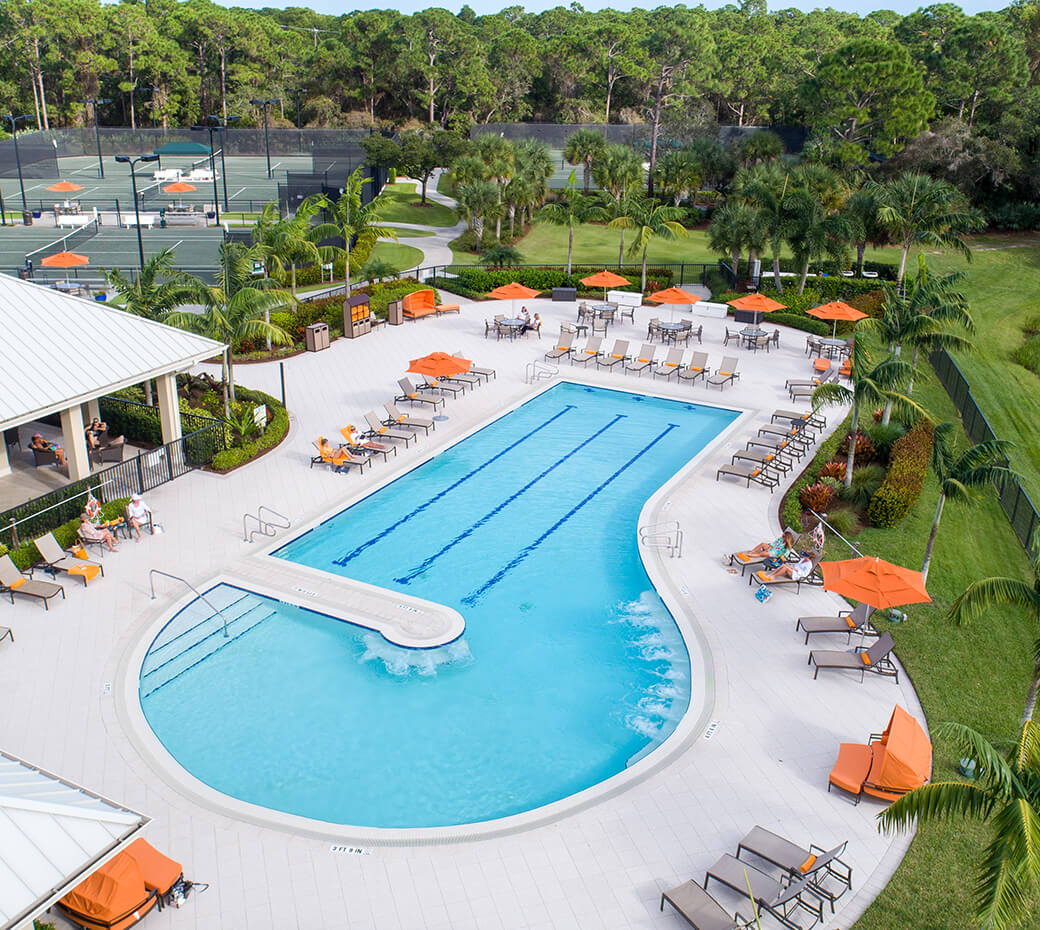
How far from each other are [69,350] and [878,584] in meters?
17.0

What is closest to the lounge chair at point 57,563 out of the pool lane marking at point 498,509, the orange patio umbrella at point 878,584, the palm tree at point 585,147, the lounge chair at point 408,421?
the pool lane marking at point 498,509

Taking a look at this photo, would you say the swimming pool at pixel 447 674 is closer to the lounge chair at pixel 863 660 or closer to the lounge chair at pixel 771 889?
the lounge chair at pixel 863 660

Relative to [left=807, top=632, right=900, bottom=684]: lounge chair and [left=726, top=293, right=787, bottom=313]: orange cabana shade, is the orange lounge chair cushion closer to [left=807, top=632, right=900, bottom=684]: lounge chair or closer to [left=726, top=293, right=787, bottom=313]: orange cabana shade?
[left=807, top=632, right=900, bottom=684]: lounge chair

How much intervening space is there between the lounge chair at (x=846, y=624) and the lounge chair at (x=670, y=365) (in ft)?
48.2

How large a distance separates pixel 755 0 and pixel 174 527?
13440cm

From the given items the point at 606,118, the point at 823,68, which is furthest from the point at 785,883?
the point at 606,118

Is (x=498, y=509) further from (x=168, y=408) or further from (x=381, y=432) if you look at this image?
(x=168, y=408)

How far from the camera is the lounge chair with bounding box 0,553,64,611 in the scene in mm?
16938

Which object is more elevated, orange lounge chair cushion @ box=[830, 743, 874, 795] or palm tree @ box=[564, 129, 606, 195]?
palm tree @ box=[564, 129, 606, 195]

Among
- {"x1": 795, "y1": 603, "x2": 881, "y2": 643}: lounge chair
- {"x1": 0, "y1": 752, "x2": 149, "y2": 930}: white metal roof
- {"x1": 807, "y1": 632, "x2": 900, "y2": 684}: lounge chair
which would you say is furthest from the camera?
{"x1": 795, "y1": 603, "x2": 881, "y2": 643}: lounge chair

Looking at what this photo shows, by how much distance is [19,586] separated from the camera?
1706cm

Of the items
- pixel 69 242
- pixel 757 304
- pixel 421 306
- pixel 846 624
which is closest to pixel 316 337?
pixel 421 306

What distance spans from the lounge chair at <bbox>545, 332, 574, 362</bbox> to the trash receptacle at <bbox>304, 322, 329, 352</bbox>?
7545mm

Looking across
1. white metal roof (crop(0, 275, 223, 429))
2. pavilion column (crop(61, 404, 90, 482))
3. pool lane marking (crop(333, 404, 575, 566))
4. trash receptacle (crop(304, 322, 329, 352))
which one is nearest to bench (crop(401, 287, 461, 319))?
trash receptacle (crop(304, 322, 329, 352))
